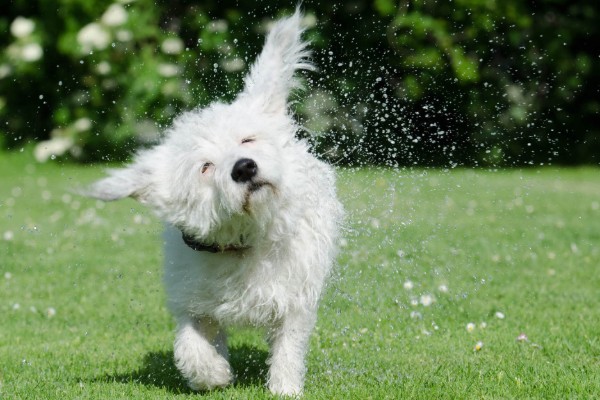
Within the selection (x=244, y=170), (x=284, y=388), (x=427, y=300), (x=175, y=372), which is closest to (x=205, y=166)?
(x=244, y=170)

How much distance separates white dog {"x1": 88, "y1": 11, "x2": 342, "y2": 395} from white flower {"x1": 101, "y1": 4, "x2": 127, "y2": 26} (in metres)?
9.91

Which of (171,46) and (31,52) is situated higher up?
(171,46)

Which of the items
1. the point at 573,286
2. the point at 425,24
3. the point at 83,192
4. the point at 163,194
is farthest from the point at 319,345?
the point at 425,24

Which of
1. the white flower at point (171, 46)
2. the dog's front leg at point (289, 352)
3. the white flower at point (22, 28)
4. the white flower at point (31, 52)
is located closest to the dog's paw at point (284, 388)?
the dog's front leg at point (289, 352)

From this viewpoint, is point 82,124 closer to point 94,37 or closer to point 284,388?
point 94,37

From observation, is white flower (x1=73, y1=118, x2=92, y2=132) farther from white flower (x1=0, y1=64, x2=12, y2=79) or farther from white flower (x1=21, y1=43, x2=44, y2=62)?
white flower (x1=0, y1=64, x2=12, y2=79)

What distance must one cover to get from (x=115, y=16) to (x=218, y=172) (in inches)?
419

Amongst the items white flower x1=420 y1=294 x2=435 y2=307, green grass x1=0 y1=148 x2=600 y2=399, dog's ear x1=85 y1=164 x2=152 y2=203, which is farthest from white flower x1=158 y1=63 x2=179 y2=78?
dog's ear x1=85 y1=164 x2=152 y2=203

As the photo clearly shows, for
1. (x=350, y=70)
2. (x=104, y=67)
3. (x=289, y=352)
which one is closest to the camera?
(x=289, y=352)

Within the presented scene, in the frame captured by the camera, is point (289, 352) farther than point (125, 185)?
Yes

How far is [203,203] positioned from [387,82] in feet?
36.3

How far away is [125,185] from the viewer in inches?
147

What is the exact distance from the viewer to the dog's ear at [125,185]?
12.1 feet

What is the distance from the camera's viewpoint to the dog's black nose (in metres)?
3.47
